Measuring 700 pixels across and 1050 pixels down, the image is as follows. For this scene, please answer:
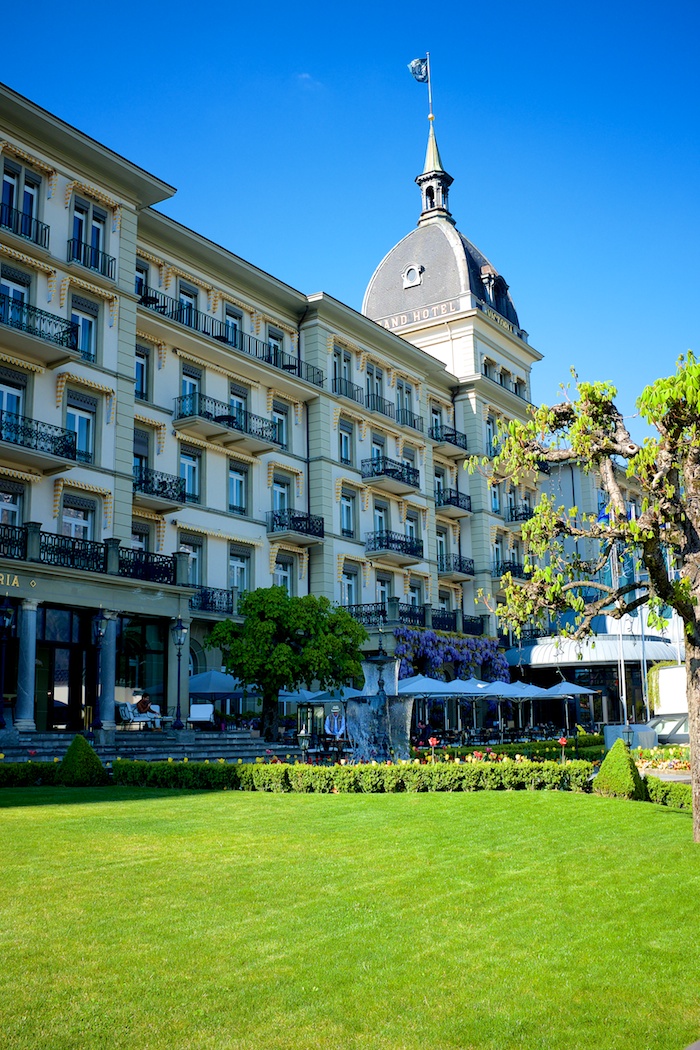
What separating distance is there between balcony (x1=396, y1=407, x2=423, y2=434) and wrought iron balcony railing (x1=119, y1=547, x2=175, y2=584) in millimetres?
18483

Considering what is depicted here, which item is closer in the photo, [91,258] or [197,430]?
[91,258]

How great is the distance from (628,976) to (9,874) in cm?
574

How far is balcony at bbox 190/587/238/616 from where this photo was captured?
113ft

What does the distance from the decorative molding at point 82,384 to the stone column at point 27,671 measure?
683 centimetres

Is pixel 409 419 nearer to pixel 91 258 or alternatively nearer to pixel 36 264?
pixel 91 258

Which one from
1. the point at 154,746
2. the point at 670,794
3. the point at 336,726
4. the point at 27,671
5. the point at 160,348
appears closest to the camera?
the point at 670,794

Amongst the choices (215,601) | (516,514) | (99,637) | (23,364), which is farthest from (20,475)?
(516,514)

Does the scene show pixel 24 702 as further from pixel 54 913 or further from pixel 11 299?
pixel 54 913

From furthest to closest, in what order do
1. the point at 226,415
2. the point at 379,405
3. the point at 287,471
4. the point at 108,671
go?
the point at 379,405
the point at 287,471
the point at 226,415
the point at 108,671

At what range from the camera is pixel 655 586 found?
40.0 feet

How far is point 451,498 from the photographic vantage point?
48906 mm

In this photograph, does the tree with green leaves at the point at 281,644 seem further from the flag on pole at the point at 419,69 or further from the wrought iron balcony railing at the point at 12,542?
the flag on pole at the point at 419,69

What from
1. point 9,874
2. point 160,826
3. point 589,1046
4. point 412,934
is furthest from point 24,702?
point 589,1046

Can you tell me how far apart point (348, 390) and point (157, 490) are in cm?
1249
